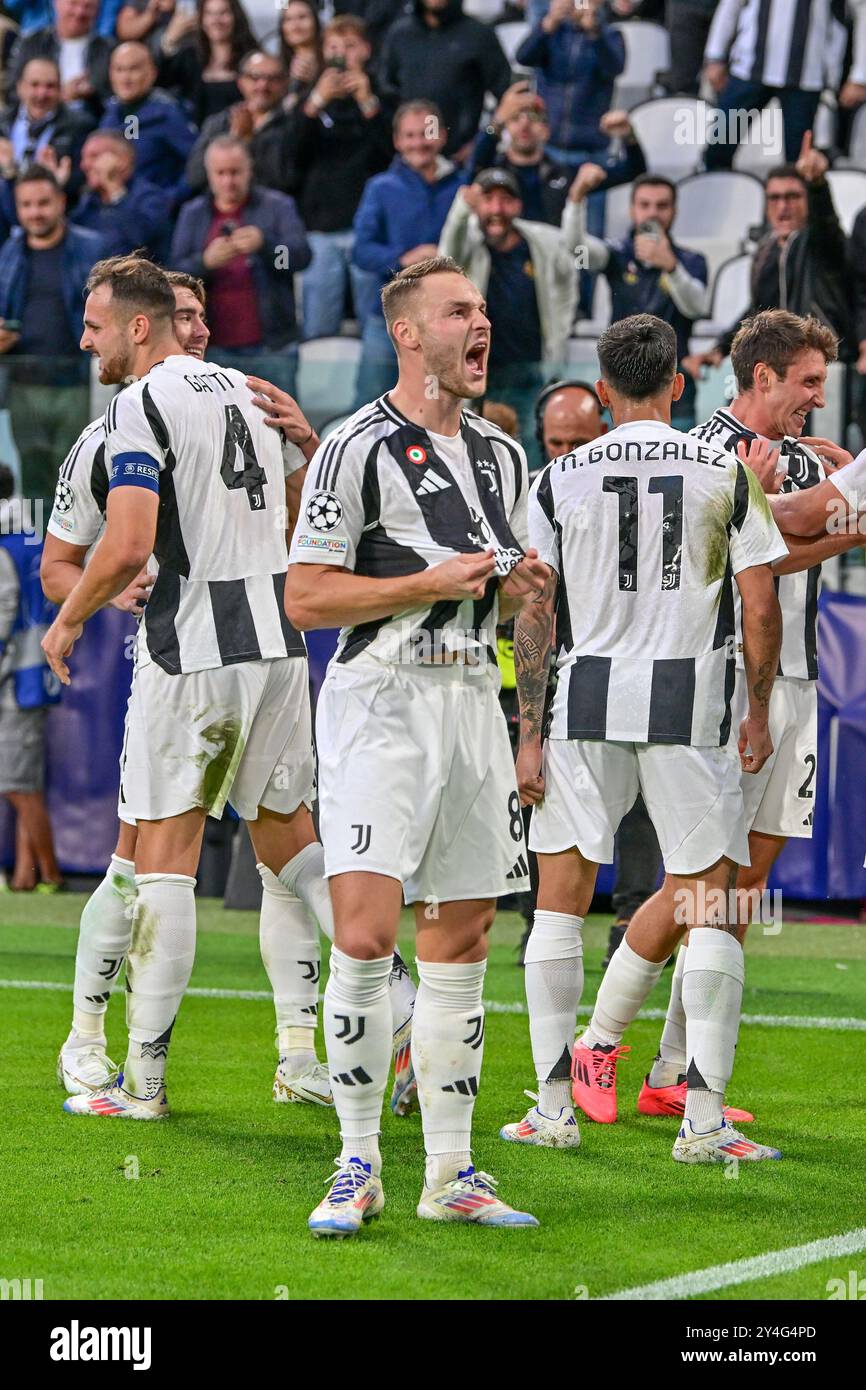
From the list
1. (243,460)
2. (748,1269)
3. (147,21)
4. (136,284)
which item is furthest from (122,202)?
(748,1269)

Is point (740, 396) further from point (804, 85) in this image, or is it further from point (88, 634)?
point (804, 85)

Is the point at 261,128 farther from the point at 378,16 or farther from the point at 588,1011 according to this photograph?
the point at 588,1011

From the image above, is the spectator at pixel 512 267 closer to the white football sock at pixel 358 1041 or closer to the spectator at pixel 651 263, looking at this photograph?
the spectator at pixel 651 263

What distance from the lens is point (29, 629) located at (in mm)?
10836

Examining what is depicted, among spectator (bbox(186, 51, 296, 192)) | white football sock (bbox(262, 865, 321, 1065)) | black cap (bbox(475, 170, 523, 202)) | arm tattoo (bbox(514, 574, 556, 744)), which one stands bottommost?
white football sock (bbox(262, 865, 321, 1065))

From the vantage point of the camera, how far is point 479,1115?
5.00m

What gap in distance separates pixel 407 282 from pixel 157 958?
200 cm

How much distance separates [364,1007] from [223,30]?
474 inches

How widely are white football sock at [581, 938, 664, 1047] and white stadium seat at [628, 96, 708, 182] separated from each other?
9.76 metres

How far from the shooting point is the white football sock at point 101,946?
5.16 m

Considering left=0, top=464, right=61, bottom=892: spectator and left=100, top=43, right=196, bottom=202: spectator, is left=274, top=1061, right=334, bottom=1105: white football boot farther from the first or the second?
left=100, top=43, right=196, bottom=202: spectator

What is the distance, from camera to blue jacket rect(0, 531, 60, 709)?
1070 centimetres

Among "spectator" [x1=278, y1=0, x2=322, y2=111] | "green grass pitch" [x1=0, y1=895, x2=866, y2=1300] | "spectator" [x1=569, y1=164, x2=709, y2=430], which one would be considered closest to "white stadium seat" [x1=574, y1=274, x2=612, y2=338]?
"spectator" [x1=569, y1=164, x2=709, y2=430]
